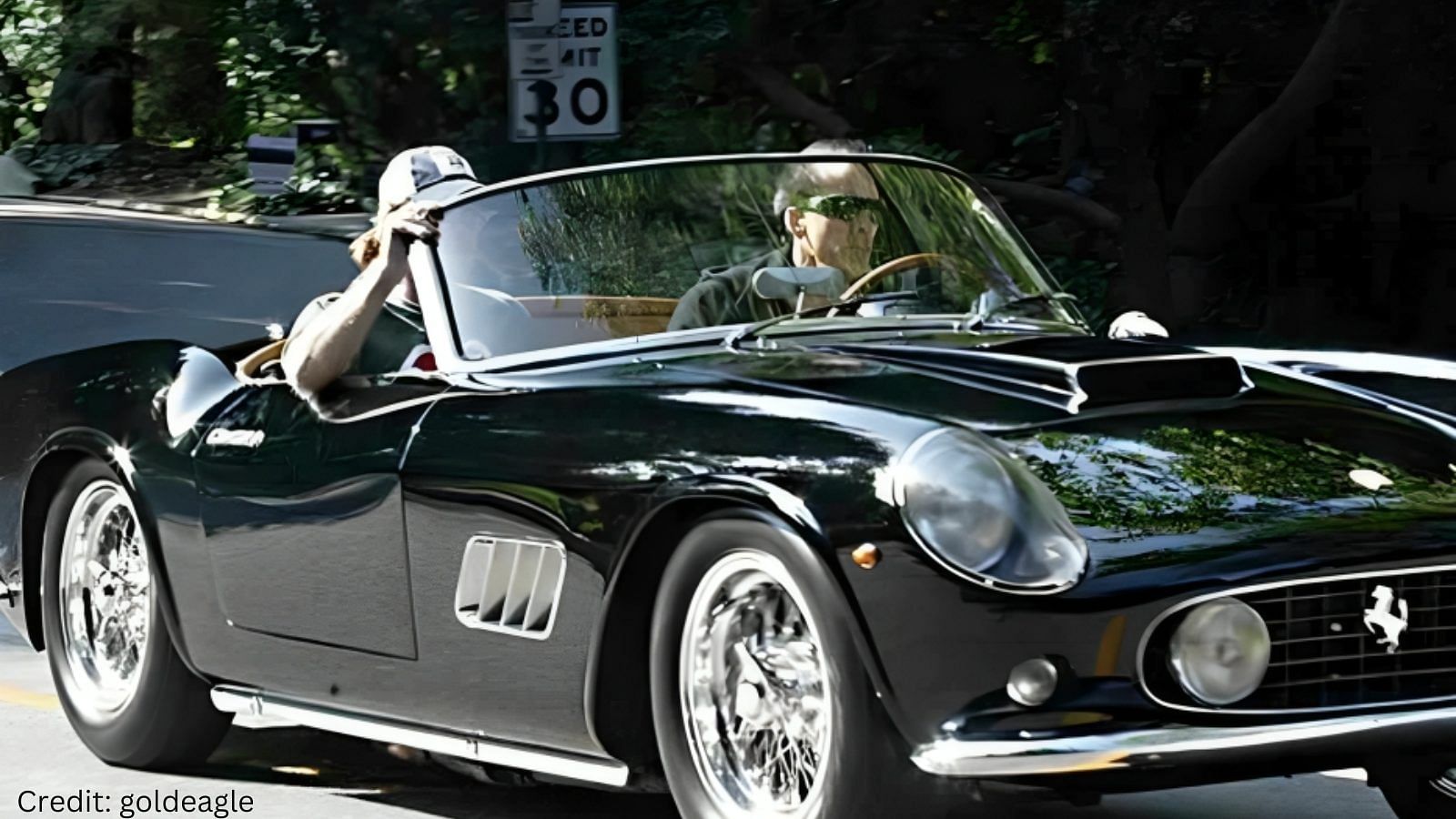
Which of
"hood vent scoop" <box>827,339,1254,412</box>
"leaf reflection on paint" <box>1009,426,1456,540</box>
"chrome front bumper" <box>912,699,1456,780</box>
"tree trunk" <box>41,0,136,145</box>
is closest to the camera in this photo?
"chrome front bumper" <box>912,699,1456,780</box>

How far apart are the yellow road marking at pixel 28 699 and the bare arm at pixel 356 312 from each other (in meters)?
1.94

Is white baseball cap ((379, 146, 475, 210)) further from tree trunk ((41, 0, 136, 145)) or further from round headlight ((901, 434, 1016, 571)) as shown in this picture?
tree trunk ((41, 0, 136, 145))

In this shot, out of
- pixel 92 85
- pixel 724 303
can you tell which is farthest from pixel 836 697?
pixel 92 85

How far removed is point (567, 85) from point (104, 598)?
27.9 ft

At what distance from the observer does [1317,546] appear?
4.67m

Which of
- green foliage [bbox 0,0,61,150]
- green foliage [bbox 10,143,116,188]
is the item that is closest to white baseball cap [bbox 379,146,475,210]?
green foliage [bbox 0,0,61,150]

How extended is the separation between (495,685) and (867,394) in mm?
1035

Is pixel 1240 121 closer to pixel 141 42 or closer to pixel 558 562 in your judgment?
pixel 558 562

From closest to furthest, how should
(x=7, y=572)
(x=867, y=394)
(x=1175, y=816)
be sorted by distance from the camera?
(x=867, y=394) < (x=1175, y=816) < (x=7, y=572)

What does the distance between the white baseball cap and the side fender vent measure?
4.11 ft

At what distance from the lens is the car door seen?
5.81 meters

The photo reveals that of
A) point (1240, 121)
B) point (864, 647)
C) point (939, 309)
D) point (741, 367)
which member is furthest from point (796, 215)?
point (1240, 121)

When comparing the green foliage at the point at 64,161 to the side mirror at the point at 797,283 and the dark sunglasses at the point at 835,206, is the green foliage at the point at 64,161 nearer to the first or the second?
the dark sunglasses at the point at 835,206

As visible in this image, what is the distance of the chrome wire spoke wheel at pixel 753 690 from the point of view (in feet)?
15.9
